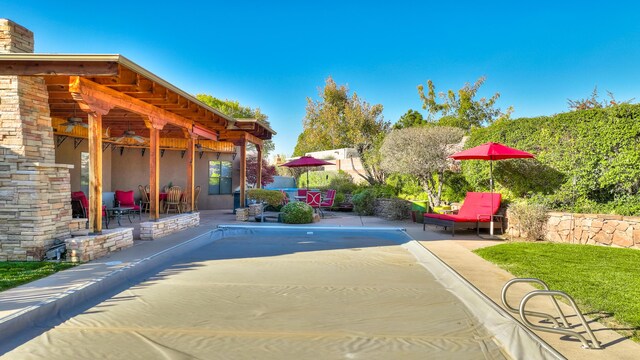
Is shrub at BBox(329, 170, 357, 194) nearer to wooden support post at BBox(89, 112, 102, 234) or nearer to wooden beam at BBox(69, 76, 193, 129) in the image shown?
wooden beam at BBox(69, 76, 193, 129)

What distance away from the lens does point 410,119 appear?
29094 millimetres

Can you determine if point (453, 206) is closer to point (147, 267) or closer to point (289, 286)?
point (289, 286)

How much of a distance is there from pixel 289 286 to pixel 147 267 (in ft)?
7.90

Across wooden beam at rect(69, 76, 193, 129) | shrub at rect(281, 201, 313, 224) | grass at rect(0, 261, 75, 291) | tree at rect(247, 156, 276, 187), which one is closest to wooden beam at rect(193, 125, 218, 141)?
wooden beam at rect(69, 76, 193, 129)

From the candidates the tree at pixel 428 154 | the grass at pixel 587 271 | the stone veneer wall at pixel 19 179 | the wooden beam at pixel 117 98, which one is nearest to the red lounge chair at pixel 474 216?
the grass at pixel 587 271

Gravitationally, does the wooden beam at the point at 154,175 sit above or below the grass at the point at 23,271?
above

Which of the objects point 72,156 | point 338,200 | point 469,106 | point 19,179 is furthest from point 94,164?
point 469,106

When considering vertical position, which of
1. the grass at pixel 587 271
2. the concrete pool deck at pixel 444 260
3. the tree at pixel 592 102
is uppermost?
the tree at pixel 592 102

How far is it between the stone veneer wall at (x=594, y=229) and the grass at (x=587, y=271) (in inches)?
16.0

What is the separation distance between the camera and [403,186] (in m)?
15.0

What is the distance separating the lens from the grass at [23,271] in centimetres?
475

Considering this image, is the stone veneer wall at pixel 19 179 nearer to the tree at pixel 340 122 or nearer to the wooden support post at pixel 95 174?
the wooden support post at pixel 95 174

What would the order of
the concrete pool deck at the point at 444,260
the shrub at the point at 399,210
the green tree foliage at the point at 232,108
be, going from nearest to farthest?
the concrete pool deck at the point at 444,260, the shrub at the point at 399,210, the green tree foliage at the point at 232,108

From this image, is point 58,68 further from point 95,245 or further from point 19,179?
point 95,245
